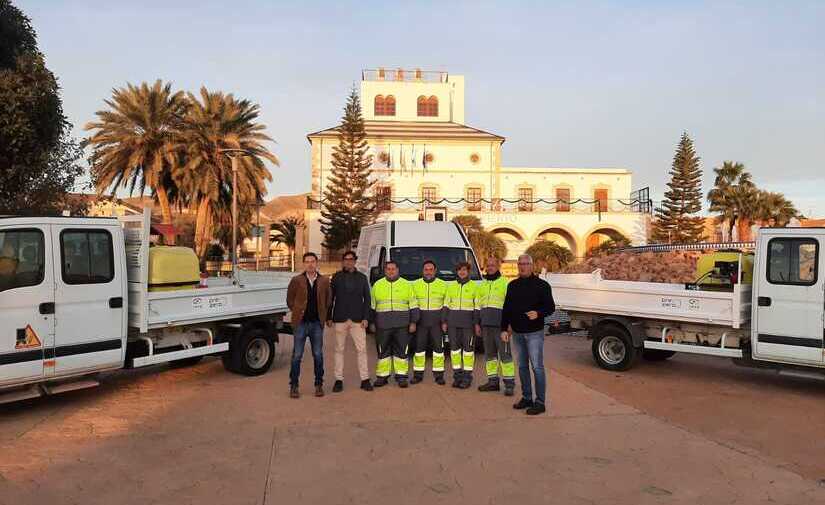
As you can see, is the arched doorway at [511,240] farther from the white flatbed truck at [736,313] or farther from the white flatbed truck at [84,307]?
the white flatbed truck at [84,307]

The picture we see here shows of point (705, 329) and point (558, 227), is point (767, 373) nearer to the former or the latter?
point (705, 329)

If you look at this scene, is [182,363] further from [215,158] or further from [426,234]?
[215,158]

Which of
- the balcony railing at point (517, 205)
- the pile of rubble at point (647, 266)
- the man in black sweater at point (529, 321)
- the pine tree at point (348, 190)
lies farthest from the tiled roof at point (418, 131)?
the man in black sweater at point (529, 321)

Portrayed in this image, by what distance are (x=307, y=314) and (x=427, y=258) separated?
16.4 feet

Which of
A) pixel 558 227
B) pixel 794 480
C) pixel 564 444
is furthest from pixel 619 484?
pixel 558 227

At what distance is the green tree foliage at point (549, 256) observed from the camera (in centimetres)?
3628

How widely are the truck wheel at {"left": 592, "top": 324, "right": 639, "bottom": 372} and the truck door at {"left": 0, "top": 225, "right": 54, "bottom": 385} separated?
794 centimetres

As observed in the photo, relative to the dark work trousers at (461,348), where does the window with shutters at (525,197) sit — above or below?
above

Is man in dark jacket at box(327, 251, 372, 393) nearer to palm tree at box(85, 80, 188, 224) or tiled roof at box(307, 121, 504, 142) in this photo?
palm tree at box(85, 80, 188, 224)

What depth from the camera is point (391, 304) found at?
866 cm

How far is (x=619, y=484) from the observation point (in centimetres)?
517

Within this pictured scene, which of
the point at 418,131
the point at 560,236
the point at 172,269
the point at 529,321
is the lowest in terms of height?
the point at 529,321

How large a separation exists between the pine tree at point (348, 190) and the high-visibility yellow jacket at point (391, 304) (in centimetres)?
3531

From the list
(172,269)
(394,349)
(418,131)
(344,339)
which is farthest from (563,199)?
(172,269)
